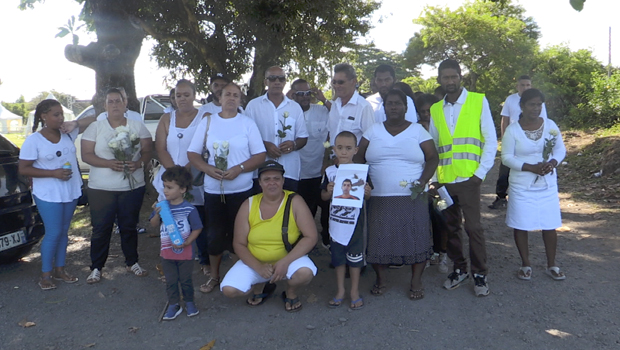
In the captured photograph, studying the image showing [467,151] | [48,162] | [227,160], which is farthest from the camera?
[48,162]

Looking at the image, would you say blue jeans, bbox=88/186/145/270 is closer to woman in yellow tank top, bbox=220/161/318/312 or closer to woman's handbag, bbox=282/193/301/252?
woman in yellow tank top, bbox=220/161/318/312

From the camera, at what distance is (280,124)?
511 centimetres

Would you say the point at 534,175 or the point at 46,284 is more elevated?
the point at 534,175

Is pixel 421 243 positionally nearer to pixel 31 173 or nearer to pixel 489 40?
pixel 31 173

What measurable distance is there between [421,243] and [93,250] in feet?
11.2

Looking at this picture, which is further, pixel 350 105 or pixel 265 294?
pixel 350 105

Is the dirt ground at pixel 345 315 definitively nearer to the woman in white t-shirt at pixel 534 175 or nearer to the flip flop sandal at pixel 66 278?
the flip flop sandal at pixel 66 278

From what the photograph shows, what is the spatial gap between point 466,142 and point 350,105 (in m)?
1.24

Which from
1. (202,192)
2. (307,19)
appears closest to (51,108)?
(202,192)

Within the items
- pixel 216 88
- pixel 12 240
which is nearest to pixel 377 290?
pixel 216 88

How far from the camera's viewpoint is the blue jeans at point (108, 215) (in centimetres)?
504

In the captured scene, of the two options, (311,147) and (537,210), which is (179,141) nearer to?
(311,147)

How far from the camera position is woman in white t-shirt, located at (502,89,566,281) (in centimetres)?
472

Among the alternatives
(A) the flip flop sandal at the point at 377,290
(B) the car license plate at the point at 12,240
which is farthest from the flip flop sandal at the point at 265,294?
(B) the car license plate at the point at 12,240
